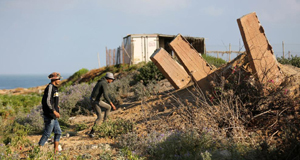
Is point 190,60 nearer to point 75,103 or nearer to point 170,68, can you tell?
point 170,68

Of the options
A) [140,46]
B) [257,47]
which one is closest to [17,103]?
[257,47]

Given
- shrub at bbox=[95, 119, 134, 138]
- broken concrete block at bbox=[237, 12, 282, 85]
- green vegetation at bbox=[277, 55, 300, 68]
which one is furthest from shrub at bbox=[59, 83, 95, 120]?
green vegetation at bbox=[277, 55, 300, 68]

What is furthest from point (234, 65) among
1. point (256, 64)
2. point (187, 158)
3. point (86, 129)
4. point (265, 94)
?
point (86, 129)

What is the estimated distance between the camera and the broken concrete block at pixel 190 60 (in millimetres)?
7844

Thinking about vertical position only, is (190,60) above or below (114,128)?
→ above

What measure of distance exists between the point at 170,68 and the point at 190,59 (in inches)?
29.4

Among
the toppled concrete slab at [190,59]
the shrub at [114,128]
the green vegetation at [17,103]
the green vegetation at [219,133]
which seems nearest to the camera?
the green vegetation at [219,133]

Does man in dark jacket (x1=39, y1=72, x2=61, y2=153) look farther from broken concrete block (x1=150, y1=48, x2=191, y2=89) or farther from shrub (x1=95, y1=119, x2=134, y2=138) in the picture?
broken concrete block (x1=150, y1=48, x2=191, y2=89)

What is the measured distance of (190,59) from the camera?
7.88m

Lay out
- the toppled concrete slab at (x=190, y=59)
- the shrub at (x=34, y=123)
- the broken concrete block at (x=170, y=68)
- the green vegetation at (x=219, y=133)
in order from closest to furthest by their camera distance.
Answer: the green vegetation at (x=219, y=133) → the toppled concrete slab at (x=190, y=59) → the broken concrete block at (x=170, y=68) → the shrub at (x=34, y=123)

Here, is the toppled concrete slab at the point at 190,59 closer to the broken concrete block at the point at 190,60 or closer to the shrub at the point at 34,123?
the broken concrete block at the point at 190,60

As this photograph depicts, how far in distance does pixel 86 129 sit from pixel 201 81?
3520 millimetres

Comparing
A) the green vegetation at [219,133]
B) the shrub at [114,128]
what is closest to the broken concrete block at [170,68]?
the green vegetation at [219,133]

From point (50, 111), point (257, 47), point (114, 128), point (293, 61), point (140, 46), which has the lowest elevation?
point (114, 128)
